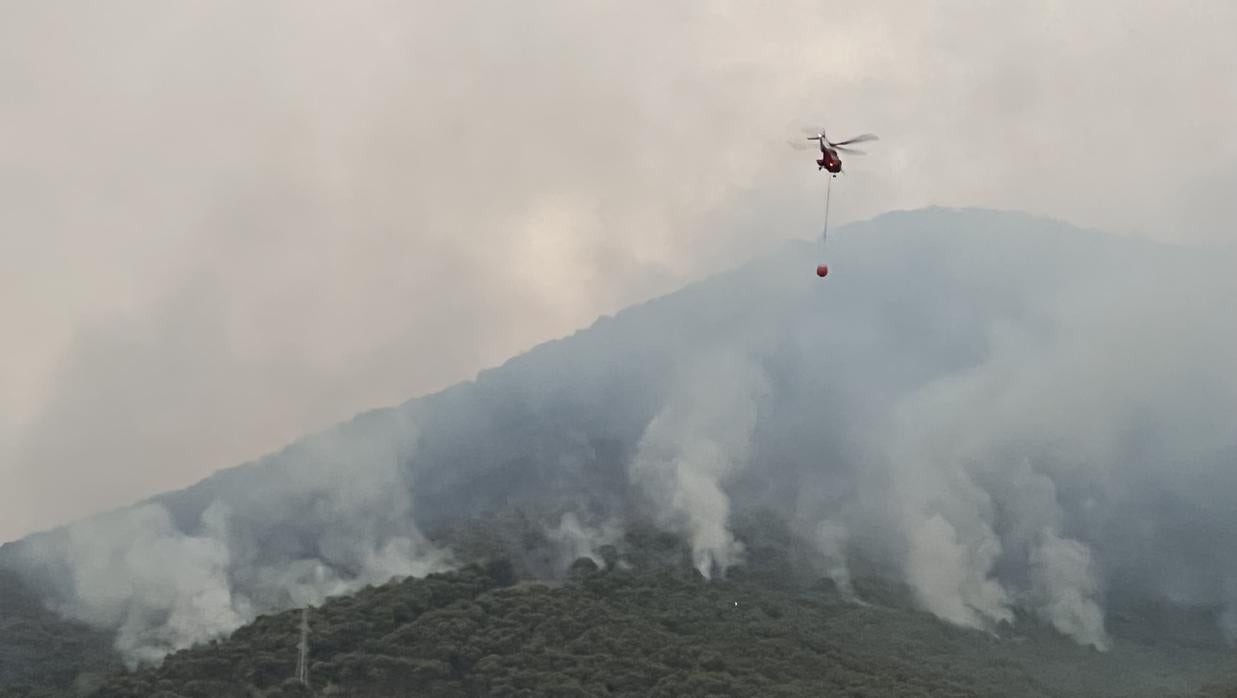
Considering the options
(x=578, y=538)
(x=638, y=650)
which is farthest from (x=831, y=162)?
(x=578, y=538)

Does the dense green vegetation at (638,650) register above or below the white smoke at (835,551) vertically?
below

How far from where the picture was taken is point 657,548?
19450 centimetres

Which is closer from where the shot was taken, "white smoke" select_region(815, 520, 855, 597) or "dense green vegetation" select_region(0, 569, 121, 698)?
"dense green vegetation" select_region(0, 569, 121, 698)

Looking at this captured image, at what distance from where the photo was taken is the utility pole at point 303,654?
475ft

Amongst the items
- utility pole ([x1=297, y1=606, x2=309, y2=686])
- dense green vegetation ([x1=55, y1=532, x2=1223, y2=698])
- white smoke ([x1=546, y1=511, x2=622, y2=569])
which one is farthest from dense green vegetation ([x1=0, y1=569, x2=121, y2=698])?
white smoke ([x1=546, y1=511, x2=622, y2=569])

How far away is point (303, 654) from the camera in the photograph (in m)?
150

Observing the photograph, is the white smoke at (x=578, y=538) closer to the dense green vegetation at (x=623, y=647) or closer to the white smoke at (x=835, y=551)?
the dense green vegetation at (x=623, y=647)

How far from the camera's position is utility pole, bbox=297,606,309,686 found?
5704 inches

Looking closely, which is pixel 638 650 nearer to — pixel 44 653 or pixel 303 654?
pixel 303 654

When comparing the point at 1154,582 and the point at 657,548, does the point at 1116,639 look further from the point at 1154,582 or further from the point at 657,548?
the point at 657,548

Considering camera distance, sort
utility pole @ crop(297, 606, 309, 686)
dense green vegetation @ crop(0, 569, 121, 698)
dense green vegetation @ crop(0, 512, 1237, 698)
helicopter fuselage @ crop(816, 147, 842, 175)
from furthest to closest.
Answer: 1. dense green vegetation @ crop(0, 569, 121, 698)
2. utility pole @ crop(297, 606, 309, 686)
3. dense green vegetation @ crop(0, 512, 1237, 698)
4. helicopter fuselage @ crop(816, 147, 842, 175)

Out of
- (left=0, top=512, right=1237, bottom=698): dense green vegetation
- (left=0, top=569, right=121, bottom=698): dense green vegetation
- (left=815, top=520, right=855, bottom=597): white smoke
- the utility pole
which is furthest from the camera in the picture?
(left=815, top=520, right=855, bottom=597): white smoke

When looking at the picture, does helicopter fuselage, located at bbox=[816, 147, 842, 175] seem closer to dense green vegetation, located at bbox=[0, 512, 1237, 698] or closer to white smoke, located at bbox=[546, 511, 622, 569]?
dense green vegetation, located at bbox=[0, 512, 1237, 698]

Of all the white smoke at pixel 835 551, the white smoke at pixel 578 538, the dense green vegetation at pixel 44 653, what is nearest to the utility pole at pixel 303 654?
the dense green vegetation at pixel 44 653
